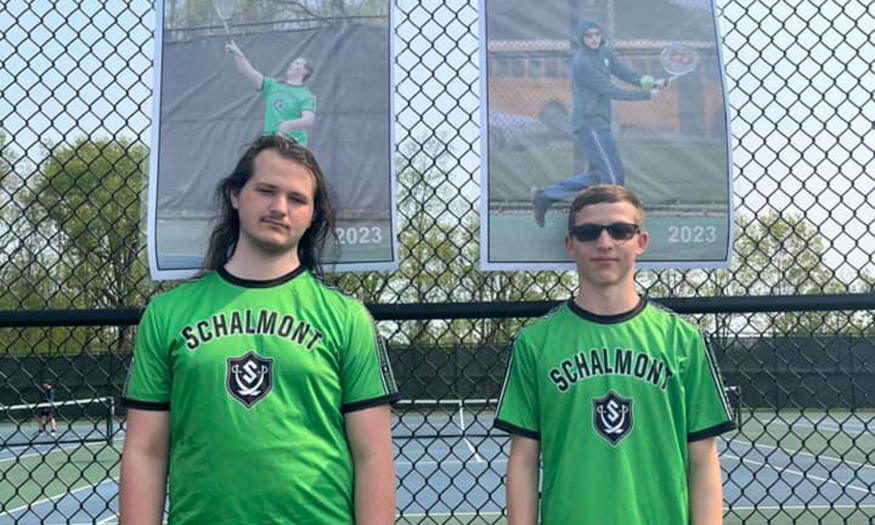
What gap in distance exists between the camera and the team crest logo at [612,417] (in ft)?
6.94

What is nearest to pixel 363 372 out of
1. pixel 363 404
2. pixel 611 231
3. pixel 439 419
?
pixel 363 404

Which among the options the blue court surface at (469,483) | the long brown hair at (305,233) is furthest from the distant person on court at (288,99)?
the blue court surface at (469,483)

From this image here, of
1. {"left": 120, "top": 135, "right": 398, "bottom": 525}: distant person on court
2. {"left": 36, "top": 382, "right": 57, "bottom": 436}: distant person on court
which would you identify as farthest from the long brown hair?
{"left": 36, "top": 382, "right": 57, "bottom": 436}: distant person on court

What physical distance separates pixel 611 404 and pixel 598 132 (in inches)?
44.0

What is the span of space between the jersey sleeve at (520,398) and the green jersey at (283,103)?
1187 mm

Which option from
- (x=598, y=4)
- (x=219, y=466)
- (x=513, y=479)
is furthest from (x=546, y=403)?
(x=598, y=4)

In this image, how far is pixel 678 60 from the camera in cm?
285

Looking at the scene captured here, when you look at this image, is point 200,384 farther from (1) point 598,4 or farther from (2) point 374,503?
(1) point 598,4

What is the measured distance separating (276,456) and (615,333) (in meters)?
1.01

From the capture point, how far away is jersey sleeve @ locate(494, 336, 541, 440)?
2.17 metres

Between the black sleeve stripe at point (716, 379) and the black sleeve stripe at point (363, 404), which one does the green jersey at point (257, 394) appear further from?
the black sleeve stripe at point (716, 379)

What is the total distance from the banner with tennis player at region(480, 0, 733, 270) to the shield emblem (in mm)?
1045

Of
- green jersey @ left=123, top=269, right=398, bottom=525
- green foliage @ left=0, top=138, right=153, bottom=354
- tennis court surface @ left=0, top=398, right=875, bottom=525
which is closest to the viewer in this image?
green jersey @ left=123, top=269, right=398, bottom=525

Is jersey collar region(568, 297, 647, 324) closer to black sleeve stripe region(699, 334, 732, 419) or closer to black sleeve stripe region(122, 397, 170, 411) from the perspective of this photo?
black sleeve stripe region(699, 334, 732, 419)
